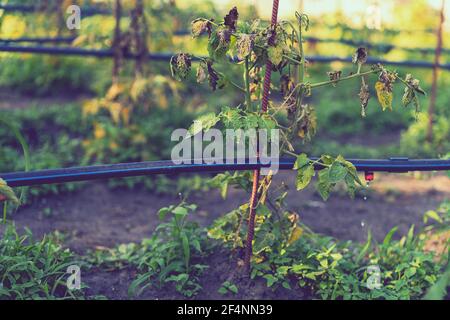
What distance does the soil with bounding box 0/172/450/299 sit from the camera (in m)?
3.71

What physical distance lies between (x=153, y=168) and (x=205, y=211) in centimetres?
145

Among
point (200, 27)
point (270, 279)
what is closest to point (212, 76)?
point (200, 27)

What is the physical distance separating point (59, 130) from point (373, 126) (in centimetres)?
264

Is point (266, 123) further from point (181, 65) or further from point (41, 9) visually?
point (41, 9)

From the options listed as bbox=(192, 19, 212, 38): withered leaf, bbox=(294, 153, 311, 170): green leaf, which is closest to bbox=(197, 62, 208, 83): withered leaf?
bbox=(192, 19, 212, 38): withered leaf

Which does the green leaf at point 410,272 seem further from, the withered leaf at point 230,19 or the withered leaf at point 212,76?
the withered leaf at point 230,19

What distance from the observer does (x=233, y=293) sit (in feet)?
9.82

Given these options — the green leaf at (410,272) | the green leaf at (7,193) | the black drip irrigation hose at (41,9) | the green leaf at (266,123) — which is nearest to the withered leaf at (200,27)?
the green leaf at (266,123)

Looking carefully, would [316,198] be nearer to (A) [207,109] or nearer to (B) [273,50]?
(A) [207,109]

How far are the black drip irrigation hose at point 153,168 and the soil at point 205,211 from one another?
0.55m

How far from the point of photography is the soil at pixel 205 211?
371cm

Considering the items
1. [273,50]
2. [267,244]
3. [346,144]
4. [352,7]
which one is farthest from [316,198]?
[352,7]

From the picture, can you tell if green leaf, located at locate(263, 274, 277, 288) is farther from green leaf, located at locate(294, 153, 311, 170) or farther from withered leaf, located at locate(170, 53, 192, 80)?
withered leaf, located at locate(170, 53, 192, 80)
